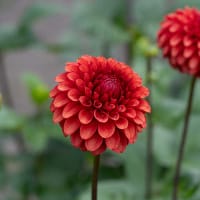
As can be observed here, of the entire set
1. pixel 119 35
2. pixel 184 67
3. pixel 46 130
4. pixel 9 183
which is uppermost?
pixel 119 35

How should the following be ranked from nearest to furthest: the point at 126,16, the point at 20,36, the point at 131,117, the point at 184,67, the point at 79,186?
the point at 131,117
the point at 184,67
the point at 79,186
the point at 20,36
the point at 126,16

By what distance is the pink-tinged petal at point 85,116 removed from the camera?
60cm

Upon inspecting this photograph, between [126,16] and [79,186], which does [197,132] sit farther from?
[126,16]

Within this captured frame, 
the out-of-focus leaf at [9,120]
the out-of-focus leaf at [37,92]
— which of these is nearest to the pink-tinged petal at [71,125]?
the out-of-focus leaf at [9,120]

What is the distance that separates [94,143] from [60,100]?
0.06m

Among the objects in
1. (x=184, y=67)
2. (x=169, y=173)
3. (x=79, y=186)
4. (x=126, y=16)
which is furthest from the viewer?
(x=126, y=16)

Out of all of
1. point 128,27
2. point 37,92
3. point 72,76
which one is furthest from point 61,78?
point 128,27

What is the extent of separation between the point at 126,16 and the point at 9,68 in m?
1.26

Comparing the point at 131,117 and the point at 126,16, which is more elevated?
the point at 126,16

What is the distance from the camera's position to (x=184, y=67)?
2.80 ft

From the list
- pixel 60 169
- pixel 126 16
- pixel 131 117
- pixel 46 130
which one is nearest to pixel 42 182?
pixel 60 169

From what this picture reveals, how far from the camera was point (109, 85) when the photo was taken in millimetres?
618

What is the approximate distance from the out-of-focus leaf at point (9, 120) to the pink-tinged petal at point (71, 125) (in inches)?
19.5

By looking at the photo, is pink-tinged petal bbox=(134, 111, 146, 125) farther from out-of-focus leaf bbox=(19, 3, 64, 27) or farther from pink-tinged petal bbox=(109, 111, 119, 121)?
out-of-focus leaf bbox=(19, 3, 64, 27)
